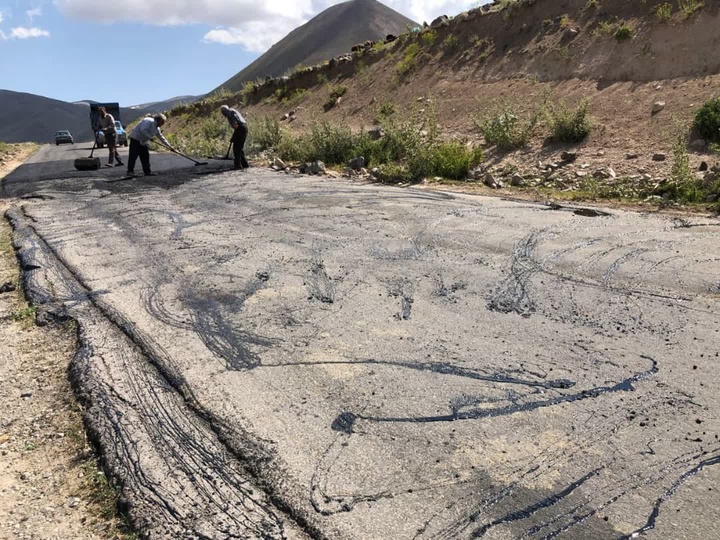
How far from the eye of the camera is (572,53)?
17.9 metres

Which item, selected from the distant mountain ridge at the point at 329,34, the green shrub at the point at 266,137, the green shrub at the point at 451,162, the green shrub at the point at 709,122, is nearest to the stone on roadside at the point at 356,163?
the green shrub at the point at 451,162

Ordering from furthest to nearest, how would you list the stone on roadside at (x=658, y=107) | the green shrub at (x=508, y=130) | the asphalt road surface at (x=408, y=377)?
the green shrub at (x=508, y=130) → the stone on roadside at (x=658, y=107) → the asphalt road surface at (x=408, y=377)

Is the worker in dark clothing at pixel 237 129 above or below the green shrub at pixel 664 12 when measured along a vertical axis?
below

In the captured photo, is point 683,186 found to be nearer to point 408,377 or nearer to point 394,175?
point 394,175

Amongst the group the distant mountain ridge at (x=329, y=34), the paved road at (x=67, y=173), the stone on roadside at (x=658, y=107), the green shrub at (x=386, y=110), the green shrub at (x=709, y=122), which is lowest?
the paved road at (x=67, y=173)

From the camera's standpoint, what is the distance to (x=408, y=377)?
3807 millimetres

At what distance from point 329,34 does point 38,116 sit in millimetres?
57145

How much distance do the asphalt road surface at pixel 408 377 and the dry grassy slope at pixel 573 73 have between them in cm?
630

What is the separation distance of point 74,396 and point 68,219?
21.1ft

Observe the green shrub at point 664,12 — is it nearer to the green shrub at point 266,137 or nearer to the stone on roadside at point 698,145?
the stone on roadside at point 698,145

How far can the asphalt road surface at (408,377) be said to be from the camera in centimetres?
270

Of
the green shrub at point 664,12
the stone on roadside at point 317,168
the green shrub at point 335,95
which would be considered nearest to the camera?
the stone on roadside at point 317,168


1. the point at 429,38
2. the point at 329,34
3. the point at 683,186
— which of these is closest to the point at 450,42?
the point at 429,38

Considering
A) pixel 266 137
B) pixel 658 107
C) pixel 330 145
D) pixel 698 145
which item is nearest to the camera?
pixel 698 145
